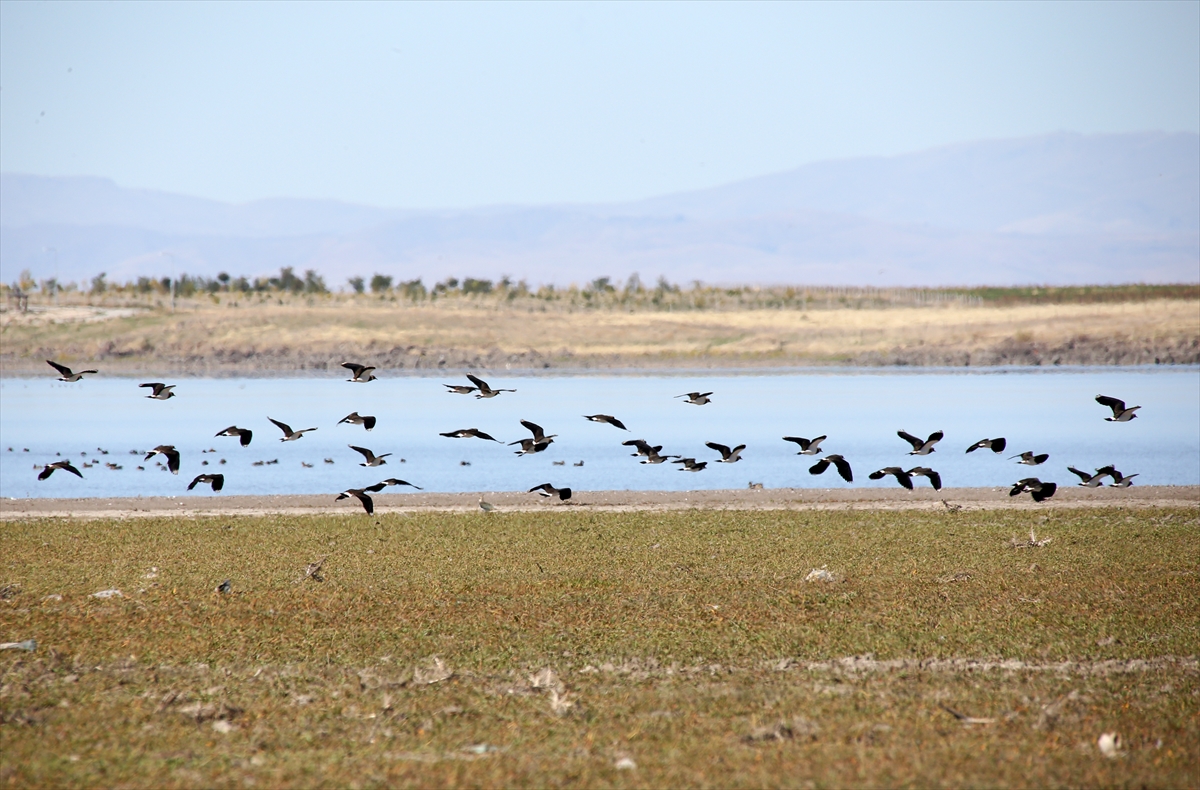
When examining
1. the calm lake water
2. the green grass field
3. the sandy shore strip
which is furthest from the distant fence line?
the green grass field

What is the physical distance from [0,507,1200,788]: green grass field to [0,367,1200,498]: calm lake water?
1136cm

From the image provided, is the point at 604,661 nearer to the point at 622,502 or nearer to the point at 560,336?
the point at 622,502

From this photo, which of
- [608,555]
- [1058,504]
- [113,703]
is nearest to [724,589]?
[608,555]

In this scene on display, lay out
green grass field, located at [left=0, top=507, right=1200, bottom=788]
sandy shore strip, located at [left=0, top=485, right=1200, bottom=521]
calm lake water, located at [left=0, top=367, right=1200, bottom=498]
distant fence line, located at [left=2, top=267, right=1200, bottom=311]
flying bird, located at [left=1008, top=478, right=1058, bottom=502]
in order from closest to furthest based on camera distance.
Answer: green grass field, located at [left=0, top=507, right=1200, bottom=788] → flying bird, located at [left=1008, top=478, right=1058, bottom=502] → sandy shore strip, located at [left=0, top=485, right=1200, bottom=521] → calm lake water, located at [left=0, top=367, right=1200, bottom=498] → distant fence line, located at [left=2, top=267, right=1200, bottom=311]

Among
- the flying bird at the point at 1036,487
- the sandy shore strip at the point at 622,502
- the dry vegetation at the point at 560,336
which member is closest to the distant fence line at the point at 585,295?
the dry vegetation at the point at 560,336

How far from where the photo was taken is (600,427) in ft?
155

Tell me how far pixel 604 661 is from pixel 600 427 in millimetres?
34455

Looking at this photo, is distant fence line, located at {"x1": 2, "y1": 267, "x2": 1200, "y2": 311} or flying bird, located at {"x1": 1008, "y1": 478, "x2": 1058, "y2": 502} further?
distant fence line, located at {"x1": 2, "y1": 267, "x2": 1200, "y2": 311}

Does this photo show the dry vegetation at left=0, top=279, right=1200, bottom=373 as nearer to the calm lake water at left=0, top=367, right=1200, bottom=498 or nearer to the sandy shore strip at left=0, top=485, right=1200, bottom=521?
the calm lake water at left=0, top=367, right=1200, bottom=498

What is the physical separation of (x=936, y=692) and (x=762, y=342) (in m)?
69.6

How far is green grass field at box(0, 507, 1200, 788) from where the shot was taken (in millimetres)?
9820

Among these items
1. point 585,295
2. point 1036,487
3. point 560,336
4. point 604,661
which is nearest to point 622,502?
point 1036,487

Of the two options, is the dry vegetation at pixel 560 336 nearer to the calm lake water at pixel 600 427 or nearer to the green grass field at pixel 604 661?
the calm lake water at pixel 600 427

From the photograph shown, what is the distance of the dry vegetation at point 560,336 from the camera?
74625 mm
